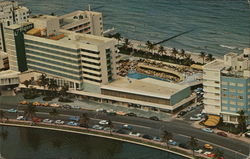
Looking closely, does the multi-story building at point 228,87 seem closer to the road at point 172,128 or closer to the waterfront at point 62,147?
the road at point 172,128

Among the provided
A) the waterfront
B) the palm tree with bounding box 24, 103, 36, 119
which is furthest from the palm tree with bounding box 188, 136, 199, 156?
the palm tree with bounding box 24, 103, 36, 119

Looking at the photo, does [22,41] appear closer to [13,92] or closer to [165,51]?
[13,92]

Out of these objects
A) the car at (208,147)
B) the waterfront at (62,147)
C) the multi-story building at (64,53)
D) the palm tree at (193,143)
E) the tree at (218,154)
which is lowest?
the waterfront at (62,147)

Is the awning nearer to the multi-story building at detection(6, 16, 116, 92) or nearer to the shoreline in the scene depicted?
the shoreline

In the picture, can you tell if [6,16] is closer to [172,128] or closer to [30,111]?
[30,111]

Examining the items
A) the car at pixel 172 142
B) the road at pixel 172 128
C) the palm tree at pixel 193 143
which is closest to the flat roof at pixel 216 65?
the road at pixel 172 128

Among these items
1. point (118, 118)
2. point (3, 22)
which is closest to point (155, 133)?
point (118, 118)
